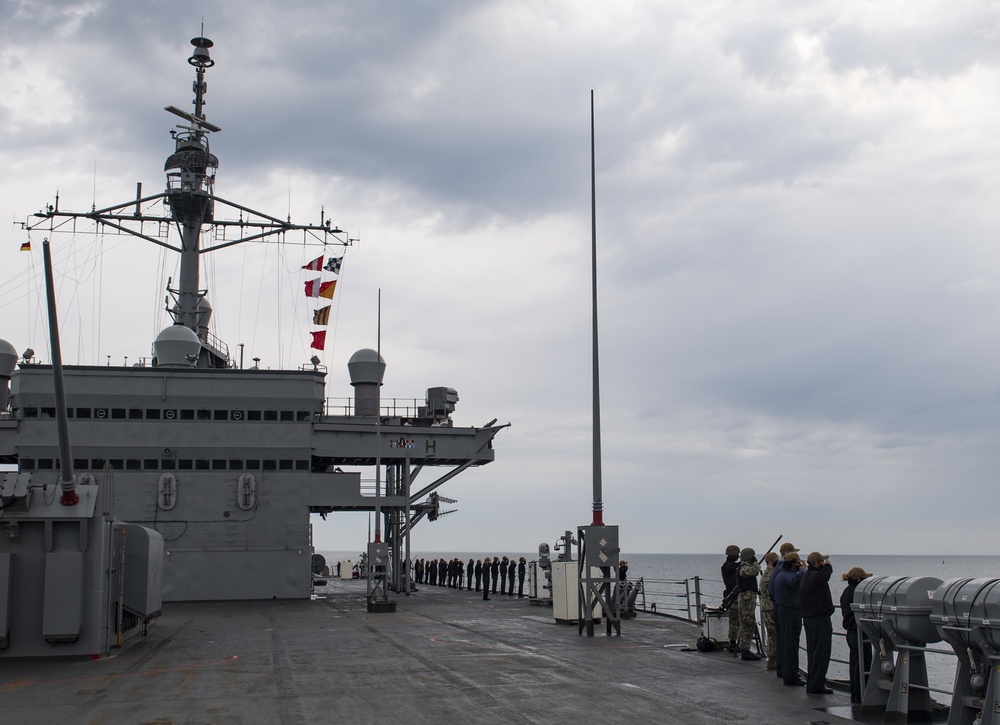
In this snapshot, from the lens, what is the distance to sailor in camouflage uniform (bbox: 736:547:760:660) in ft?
46.8

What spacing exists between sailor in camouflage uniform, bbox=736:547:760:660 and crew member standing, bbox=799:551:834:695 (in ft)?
8.15

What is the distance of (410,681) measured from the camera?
12.4 metres

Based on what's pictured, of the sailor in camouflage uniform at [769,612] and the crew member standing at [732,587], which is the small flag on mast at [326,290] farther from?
the sailor in camouflage uniform at [769,612]

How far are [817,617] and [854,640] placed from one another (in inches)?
26.4

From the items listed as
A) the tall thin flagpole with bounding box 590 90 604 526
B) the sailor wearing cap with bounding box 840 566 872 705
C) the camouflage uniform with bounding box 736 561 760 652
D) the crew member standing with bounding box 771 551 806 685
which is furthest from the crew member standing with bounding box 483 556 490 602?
the sailor wearing cap with bounding box 840 566 872 705

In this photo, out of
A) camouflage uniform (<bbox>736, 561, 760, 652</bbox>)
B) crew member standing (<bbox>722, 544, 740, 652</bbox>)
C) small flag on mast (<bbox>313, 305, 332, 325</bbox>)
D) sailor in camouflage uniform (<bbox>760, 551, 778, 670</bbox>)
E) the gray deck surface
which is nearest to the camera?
the gray deck surface

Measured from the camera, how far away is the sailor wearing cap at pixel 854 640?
10609 mm

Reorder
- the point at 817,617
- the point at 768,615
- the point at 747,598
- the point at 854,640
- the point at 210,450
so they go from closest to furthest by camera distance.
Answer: the point at 854,640, the point at 817,617, the point at 768,615, the point at 747,598, the point at 210,450

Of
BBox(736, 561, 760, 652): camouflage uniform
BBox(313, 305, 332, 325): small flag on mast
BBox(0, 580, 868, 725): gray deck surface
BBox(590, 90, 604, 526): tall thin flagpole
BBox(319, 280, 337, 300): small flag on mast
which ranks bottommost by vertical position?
BBox(0, 580, 868, 725): gray deck surface

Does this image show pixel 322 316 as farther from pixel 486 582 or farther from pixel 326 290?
pixel 486 582

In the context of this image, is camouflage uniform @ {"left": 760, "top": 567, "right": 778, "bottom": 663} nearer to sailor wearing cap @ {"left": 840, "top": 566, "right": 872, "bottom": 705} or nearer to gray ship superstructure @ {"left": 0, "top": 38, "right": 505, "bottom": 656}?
sailor wearing cap @ {"left": 840, "top": 566, "right": 872, "bottom": 705}

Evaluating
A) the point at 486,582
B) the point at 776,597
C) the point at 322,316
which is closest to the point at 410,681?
the point at 776,597

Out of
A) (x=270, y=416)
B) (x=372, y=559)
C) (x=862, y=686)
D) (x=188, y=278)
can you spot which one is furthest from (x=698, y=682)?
(x=188, y=278)

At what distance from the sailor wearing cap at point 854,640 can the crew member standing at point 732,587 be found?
345 centimetres
